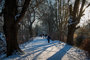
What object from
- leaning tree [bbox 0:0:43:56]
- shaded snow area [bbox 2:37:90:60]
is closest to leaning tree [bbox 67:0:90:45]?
shaded snow area [bbox 2:37:90:60]

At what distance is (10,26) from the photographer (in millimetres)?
7094

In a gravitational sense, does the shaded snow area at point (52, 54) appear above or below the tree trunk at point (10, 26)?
below

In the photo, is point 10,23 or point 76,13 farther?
point 76,13

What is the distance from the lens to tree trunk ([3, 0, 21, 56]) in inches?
277

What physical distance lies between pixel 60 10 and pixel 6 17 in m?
14.4

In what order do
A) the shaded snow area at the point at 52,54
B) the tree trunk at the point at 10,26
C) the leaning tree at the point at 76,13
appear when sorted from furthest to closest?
the leaning tree at the point at 76,13
the tree trunk at the point at 10,26
the shaded snow area at the point at 52,54

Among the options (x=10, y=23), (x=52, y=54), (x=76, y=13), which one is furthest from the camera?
(x=76, y=13)

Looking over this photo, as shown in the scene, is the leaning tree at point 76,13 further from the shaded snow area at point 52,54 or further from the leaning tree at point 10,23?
the leaning tree at point 10,23

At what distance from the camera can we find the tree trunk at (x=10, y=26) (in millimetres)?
7031

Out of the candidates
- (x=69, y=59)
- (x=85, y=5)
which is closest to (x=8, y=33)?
(x=69, y=59)

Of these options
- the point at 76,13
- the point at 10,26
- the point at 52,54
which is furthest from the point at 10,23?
the point at 76,13

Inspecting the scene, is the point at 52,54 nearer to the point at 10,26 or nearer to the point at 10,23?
the point at 10,26

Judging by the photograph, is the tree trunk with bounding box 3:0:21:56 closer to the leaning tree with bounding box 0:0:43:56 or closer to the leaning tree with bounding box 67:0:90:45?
the leaning tree with bounding box 0:0:43:56

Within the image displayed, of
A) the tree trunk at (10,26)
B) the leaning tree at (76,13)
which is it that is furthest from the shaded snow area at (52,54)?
the leaning tree at (76,13)
